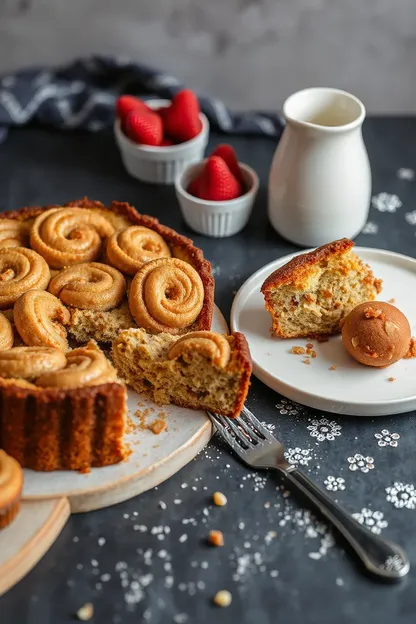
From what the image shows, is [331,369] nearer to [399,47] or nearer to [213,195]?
[213,195]

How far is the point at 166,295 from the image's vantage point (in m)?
3.23

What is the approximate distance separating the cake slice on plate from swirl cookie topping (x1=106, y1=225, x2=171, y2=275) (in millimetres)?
491

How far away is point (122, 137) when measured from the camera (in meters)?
4.29

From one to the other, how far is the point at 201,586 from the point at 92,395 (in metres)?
0.70

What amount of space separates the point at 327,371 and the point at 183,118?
1686 millimetres

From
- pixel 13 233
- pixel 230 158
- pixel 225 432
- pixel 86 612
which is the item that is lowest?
pixel 86 612

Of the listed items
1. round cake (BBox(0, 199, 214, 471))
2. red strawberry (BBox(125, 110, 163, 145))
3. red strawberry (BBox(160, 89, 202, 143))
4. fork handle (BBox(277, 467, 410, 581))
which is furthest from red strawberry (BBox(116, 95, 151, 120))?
fork handle (BBox(277, 467, 410, 581))

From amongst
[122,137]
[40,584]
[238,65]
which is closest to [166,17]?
[238,65]

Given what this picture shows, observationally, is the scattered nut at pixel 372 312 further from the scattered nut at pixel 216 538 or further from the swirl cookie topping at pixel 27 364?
the swirl cookie topping at pixel 27 364

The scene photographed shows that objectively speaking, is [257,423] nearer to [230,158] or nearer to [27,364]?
[27,364]

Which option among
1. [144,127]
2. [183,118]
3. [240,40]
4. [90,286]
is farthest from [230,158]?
[90,286]

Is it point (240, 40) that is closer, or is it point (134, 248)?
point (134, 248)

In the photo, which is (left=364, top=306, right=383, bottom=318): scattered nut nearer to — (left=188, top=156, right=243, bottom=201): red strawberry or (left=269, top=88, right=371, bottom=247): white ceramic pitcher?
(left=269, top=88, right=371, bottom=247): white ceramic pitcher

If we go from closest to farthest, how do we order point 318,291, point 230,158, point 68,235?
point 318,291
point 68,235
point 230,158
